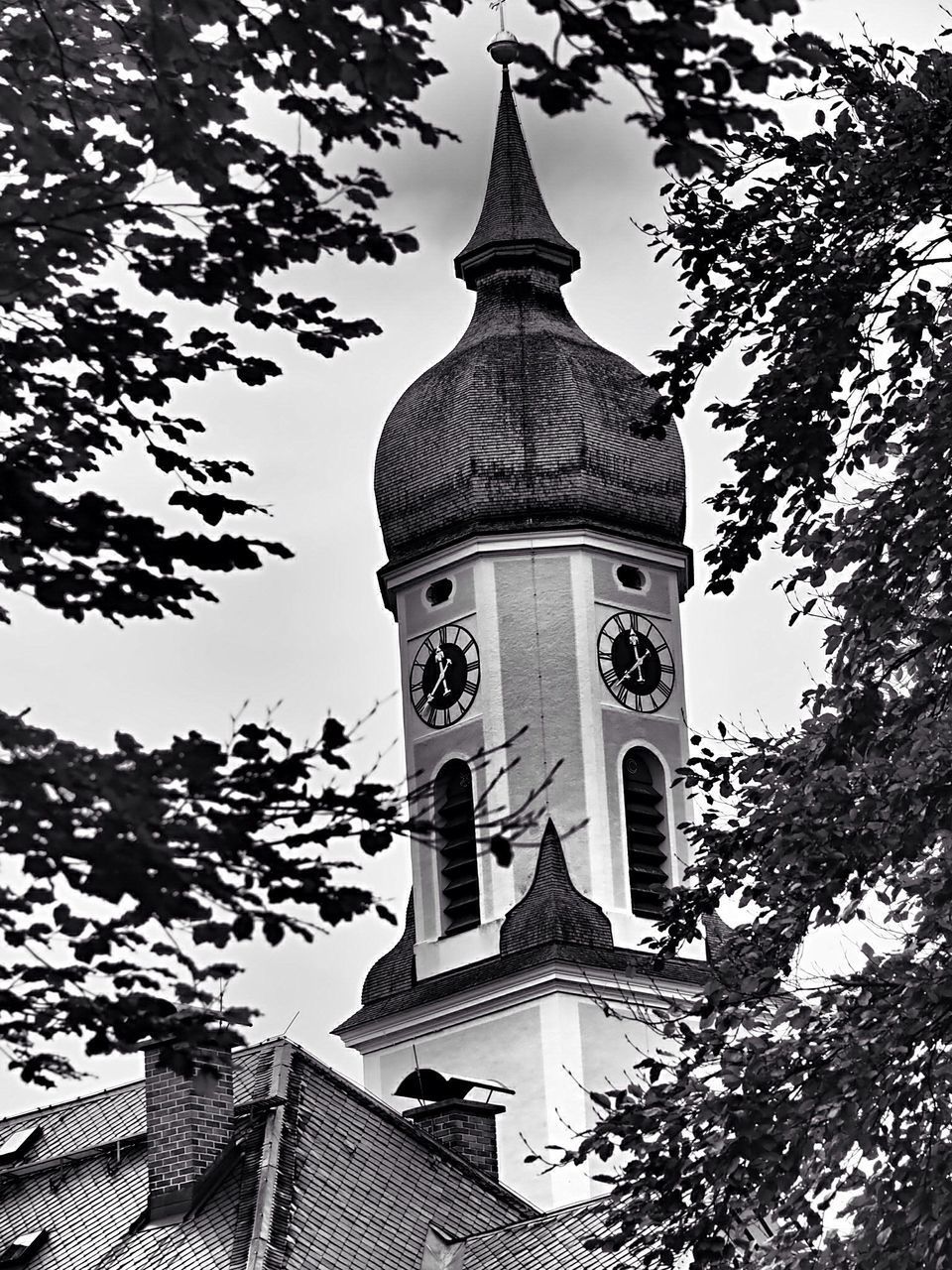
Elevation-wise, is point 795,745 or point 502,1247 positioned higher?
point 502,1247

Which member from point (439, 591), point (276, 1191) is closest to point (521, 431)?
point (439, 591)

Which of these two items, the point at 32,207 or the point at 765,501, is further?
the point at 765,501

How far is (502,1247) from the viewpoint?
79.6 feet

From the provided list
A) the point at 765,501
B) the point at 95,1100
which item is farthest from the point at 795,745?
the point at 95,1100

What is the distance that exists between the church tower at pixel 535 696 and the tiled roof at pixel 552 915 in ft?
0.13

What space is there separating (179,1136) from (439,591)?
19649mm

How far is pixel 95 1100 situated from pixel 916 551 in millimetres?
18764

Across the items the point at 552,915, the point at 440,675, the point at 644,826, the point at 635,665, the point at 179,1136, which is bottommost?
the point at 179,1136

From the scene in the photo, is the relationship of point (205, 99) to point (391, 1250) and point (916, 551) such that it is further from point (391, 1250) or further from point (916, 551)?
point (391, 1250)

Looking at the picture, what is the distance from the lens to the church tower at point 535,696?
3903 centimetres

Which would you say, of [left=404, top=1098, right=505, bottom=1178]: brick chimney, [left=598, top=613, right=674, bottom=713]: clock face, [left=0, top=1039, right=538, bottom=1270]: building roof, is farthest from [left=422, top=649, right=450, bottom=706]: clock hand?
[left=0, top=1039, right=538, bottom=1270]: building roof

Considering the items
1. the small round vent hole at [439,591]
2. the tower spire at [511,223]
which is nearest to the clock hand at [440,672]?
the small round vent hole at [439,591]

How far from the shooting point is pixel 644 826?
1641 inches

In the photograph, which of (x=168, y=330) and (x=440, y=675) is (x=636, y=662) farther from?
(x=168, y=330)
